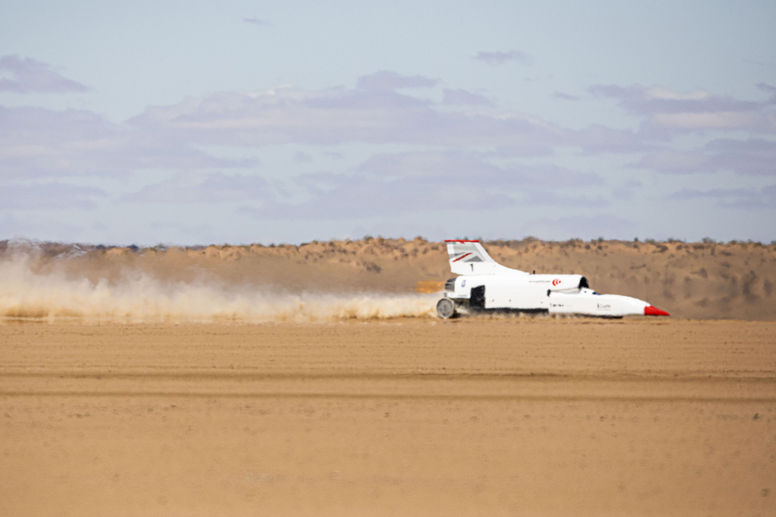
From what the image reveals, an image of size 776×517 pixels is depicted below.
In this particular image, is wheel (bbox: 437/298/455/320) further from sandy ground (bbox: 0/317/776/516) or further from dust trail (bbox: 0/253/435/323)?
sandy ground (bbox: 0/317/776/516)

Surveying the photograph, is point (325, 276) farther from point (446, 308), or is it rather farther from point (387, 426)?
point (387, 426)

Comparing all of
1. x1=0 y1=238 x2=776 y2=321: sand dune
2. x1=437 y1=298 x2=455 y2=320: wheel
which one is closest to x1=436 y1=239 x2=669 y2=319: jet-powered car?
x1=437 y1=298 x2=455 y2=320: wheel

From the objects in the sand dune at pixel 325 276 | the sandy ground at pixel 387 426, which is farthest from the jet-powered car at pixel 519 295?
the sandy ground at pixel 387 426

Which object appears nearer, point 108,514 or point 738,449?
point 108,514

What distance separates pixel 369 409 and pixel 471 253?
19.0 metres

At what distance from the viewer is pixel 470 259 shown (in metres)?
34.8

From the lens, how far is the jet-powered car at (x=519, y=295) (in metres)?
32.2

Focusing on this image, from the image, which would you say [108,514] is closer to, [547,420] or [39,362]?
[547,420]

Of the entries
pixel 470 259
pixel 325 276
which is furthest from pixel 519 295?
pixel 325 276

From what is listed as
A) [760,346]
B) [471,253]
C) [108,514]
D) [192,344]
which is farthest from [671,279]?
[108,514]

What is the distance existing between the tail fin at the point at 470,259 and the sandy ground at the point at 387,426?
762 centimetres

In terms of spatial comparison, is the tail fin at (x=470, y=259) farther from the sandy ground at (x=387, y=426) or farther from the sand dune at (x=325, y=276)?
the sandy ground at (x=387, y=426)

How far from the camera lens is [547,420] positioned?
15.3 m

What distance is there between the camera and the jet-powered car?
3225 cm
